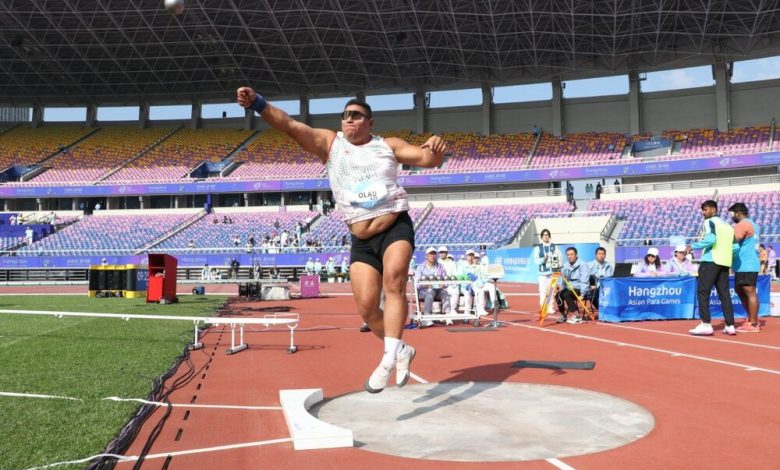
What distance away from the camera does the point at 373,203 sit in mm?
4574

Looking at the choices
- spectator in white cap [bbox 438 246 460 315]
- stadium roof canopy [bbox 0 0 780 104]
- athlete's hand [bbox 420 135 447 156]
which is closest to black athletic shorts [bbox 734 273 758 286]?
spectator in white cap [bbox 438 246 460 315]

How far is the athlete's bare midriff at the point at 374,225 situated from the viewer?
4.60 metres

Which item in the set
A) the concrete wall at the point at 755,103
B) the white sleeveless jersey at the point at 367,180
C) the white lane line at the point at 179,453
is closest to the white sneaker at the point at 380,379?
the white lane line at the point at 179,453

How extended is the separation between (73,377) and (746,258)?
9489 millimetres

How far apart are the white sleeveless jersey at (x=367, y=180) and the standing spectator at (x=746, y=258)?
7.15 m

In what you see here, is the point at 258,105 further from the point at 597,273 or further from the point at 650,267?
the point at 650,267

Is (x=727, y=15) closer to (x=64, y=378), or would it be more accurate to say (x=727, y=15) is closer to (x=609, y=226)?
(x=609, y=226)

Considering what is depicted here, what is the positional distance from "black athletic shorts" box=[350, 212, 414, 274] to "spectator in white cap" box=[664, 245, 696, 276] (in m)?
10.2

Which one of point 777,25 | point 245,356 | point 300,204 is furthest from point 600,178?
point 245,356

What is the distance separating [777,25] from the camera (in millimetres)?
38625

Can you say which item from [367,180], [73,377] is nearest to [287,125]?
[367,180]

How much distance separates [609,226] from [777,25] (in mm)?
17542

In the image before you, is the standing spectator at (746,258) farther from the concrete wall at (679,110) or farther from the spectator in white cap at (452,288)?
the concrete wall at (679,110)

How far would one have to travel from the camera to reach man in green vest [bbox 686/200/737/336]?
9055 mm
